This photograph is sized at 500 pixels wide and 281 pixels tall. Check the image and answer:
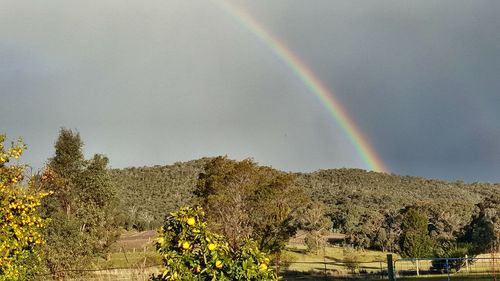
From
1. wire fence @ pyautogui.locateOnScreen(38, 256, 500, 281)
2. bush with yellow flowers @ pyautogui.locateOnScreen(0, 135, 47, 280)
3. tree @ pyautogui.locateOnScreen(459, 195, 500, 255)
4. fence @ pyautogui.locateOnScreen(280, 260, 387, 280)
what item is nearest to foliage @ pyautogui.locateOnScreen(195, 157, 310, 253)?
fence @ pyautogui.locateOnScreen(280, 260, 387, 280)

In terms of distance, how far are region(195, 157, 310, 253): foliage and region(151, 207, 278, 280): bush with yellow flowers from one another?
106 ft

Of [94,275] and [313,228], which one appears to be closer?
[94,275]

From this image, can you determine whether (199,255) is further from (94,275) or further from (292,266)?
(292,266)

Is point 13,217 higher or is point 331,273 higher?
point 13,217

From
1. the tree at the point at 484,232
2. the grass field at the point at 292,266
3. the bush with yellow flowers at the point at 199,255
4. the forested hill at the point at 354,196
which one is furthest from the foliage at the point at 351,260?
the bush with yellow flowers at the point at 199,255

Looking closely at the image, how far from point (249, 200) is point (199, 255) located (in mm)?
34648

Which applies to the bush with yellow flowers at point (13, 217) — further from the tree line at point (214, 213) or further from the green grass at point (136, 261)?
the green grass at point (136, 261)

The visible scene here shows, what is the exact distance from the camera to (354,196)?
390ft

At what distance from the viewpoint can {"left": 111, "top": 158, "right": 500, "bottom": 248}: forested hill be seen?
258 ft

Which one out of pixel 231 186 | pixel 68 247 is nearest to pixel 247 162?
pixel 231 186

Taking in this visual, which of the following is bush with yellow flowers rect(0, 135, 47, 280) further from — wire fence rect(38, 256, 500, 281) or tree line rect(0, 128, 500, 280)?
wire fence rect(38, 256, 500, 281)

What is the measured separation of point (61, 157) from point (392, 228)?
50.2m

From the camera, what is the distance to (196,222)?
5.66 meters

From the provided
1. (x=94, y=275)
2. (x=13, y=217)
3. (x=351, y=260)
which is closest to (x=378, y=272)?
(x=351, y=260)
